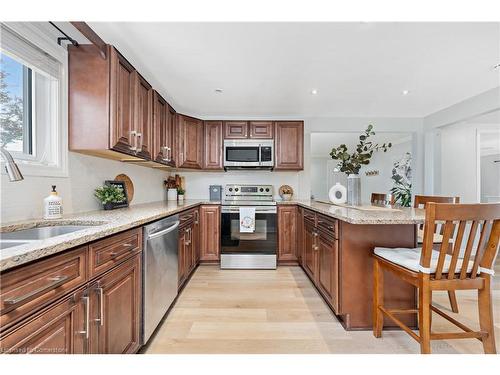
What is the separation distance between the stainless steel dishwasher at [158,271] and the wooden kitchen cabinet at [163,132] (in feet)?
2.98

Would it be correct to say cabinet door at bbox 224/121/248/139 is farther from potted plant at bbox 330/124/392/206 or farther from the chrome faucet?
the chrome faucet

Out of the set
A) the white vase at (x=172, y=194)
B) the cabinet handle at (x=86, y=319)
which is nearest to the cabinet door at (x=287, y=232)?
the white vase at (x=172, y=194)

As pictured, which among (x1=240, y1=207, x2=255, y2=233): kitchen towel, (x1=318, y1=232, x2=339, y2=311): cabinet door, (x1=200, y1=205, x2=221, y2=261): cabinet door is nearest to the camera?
(x1=318, y1=232, x2=339, y2=311): cabinet door

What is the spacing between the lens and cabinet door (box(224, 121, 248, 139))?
3.88 m

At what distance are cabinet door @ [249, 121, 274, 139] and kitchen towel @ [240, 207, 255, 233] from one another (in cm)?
124

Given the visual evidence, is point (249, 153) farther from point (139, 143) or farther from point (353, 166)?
point (139, 143)

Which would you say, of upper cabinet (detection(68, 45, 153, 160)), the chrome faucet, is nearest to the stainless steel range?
upper cabinet (detection(68, 45, 153, 160))

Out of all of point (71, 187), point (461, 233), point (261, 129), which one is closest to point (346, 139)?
point (261, 129)

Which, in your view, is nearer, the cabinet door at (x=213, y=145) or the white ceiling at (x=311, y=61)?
the white ceiling at (x=311, y=61)

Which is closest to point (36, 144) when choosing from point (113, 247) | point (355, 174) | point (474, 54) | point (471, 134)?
point (113, 247)

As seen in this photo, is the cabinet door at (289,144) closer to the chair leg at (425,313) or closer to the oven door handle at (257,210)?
the oven door handle at (257,210)

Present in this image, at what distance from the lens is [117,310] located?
51.9 inches

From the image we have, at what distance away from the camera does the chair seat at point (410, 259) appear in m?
1.45

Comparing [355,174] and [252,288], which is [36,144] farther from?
[355,174]
